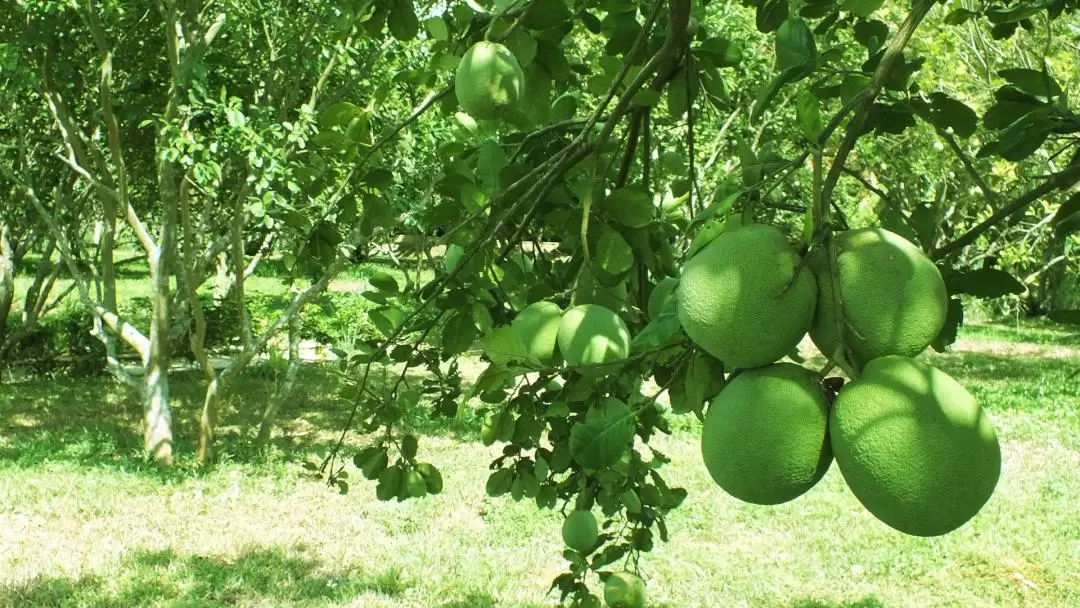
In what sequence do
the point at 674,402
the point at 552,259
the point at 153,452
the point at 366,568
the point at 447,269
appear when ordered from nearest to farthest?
the point at 674,402 < the point at 447,269 < the point at 552,259 < the point at 366,568 < the point at 153,452

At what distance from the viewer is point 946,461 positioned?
0.75 metres

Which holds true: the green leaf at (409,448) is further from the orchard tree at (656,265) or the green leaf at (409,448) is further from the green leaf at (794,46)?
the green leaf at (794,46)

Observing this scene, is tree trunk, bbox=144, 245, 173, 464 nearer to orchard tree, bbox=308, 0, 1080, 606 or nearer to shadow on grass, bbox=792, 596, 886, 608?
shadow on grass, bbox=792, 596, 886, 608

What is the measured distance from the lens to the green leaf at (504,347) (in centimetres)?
116

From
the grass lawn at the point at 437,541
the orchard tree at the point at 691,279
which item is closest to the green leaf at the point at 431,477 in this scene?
the orchard tree at the point at 691,279

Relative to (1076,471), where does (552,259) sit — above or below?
above

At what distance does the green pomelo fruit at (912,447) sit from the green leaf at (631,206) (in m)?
0.71

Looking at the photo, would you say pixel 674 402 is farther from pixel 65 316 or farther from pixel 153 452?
pixel 65 316

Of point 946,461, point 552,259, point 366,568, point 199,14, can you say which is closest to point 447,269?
point 552,259

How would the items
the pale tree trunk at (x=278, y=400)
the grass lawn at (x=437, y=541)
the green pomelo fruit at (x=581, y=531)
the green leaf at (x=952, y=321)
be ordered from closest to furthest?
1. the green leaf at (x=952, y=321)
2. the green pomelo fruit at (x=581, y=531)
3. the grass lawn at (x=437, y=541)
4. the pale tree trunk at (x=278, y=400)

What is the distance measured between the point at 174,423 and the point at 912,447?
8.15 metres

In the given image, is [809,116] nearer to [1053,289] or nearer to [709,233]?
[709,233]

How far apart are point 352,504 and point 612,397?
15.5 feet

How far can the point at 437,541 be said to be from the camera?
16.8 ft
